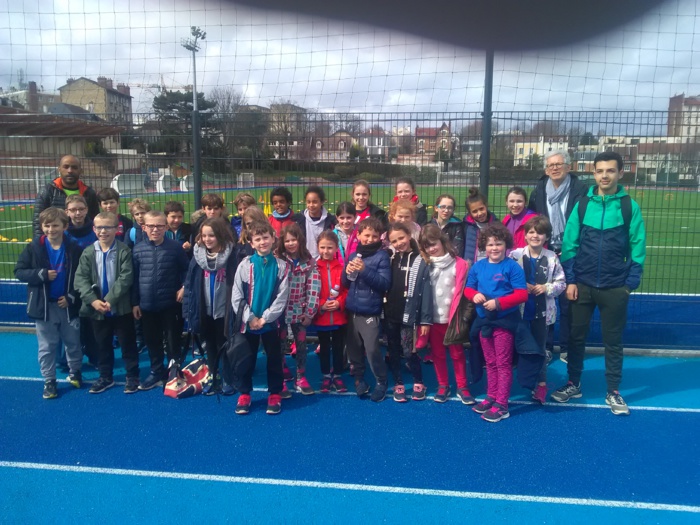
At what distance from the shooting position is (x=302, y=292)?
14.3 feet

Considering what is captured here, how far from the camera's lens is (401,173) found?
5.43m

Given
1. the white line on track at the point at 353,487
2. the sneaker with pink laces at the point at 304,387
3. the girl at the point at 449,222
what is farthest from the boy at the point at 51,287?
the girl at the point at 449,222

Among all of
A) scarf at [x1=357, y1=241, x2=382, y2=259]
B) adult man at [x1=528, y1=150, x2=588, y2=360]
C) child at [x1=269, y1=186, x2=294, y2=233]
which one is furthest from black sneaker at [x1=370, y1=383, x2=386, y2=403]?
child at [x1=269, y1=186, x2=294, y2=233]

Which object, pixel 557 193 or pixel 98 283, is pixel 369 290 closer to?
pixel 557 193

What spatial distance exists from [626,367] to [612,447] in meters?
1.84

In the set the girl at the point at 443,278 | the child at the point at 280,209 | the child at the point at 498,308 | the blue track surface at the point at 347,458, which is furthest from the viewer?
the child at the point at 280,209

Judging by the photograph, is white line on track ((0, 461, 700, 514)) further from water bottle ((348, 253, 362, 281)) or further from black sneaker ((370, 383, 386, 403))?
Answer: water bottle ((348, 253, 362, 281))

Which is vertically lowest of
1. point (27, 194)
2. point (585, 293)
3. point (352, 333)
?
point (352, 333)

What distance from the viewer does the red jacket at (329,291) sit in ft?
14.6

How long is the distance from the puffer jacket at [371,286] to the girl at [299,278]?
0.28 metres

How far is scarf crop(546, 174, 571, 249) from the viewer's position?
466cm

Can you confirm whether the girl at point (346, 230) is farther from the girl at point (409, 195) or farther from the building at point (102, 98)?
the building at point (102, 98)

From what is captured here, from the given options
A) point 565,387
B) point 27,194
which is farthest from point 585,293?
point 27,194

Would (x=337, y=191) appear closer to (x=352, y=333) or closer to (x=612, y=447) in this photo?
(x=352, y=333)
